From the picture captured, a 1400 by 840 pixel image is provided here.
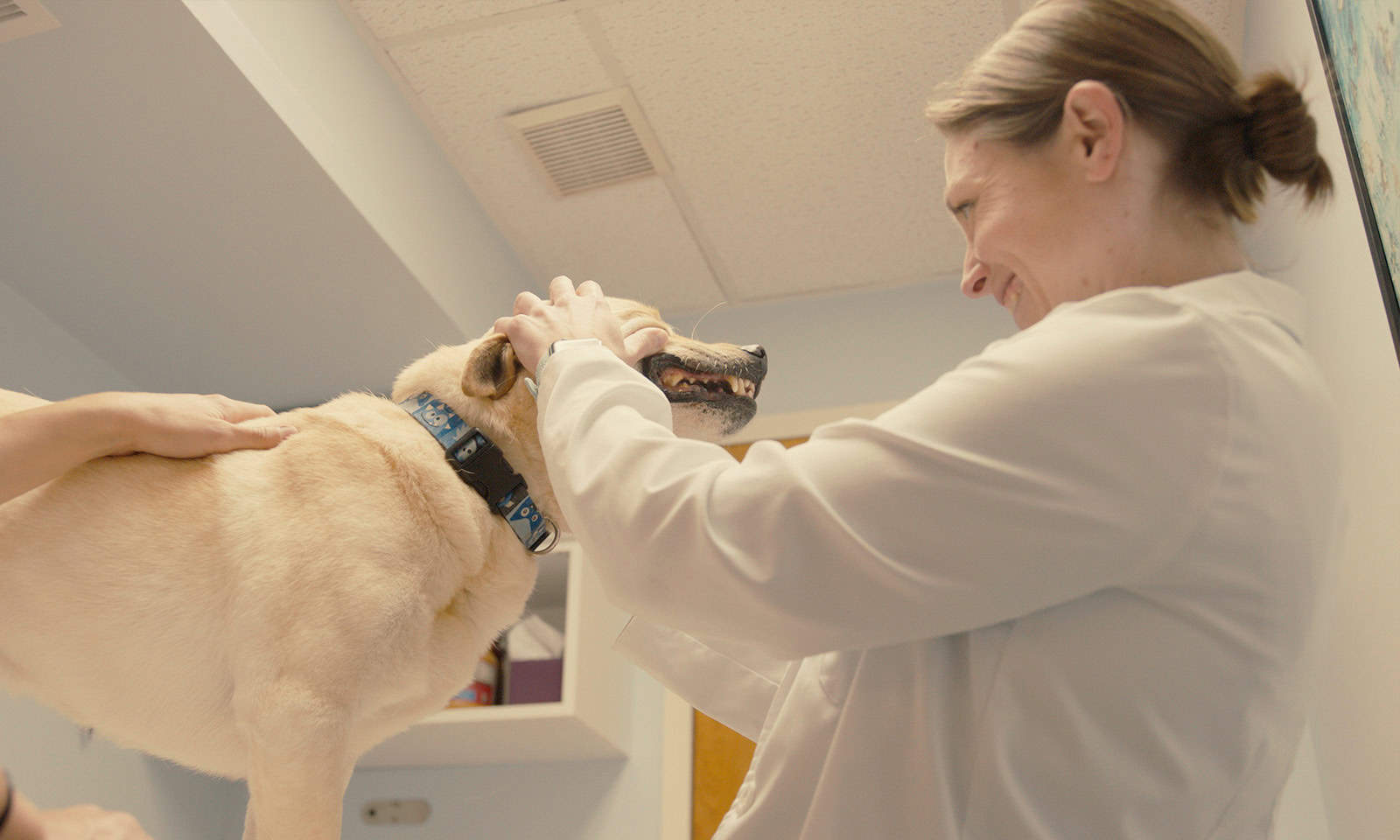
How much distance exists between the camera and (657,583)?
769 mm

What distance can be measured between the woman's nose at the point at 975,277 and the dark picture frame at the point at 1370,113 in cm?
44

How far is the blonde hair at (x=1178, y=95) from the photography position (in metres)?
0.86

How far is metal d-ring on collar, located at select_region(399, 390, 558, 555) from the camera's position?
4.36 feet

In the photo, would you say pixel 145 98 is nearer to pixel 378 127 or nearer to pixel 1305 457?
pixel 378 127

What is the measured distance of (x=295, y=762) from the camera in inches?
41.6

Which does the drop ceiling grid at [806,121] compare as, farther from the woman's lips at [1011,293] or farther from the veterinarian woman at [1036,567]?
the veterinarian woman at [1036,567]

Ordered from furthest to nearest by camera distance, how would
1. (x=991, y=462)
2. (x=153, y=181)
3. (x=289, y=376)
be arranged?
(x=289, y=376)
(x=153, y=181)
(x=991, y=462)

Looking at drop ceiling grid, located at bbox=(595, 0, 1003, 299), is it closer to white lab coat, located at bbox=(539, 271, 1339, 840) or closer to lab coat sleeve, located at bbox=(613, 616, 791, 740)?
lab coat sleeve, located at bbox=(613, 616, 791, 740)

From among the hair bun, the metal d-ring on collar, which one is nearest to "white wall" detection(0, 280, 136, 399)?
the metal d-ring on collar

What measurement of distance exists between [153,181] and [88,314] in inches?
22.1

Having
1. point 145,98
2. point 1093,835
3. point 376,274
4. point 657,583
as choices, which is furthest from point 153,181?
point 1093,835

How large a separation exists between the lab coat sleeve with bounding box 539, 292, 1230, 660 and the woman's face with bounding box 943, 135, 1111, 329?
0.14 meters

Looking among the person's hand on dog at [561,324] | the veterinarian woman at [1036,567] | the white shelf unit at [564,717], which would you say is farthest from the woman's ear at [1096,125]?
the white shelf unit at [564,717]

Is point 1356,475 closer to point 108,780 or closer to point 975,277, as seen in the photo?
point 975,277
